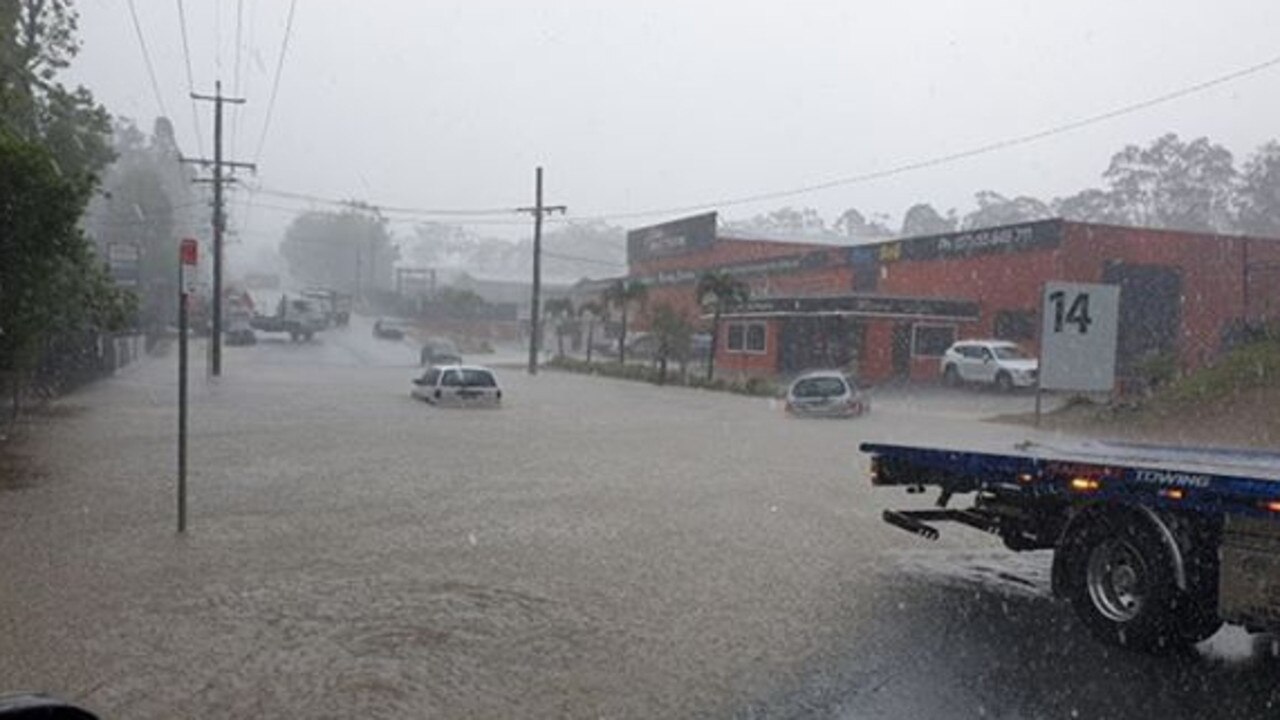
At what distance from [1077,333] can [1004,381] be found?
1262 cm

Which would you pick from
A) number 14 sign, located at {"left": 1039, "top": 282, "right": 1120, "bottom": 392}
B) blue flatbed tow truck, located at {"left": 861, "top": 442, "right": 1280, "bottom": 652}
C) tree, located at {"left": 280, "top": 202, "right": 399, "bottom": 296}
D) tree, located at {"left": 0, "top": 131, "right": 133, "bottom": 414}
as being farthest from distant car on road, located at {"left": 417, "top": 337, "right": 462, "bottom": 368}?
tree, located at {"left": 280, "top": 202, "right": 399, "bottom": 296}

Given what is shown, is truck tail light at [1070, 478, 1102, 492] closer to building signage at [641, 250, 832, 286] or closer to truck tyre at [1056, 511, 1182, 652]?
truck tyre at [1056, 511, 1182, 652]

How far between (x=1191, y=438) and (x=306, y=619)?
21.2 m

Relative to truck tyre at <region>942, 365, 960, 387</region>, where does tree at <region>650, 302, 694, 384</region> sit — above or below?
above

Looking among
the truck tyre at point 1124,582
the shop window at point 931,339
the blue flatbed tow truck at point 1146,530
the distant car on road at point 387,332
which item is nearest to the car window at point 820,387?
the shop window at point 931,339

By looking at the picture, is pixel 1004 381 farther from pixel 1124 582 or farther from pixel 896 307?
pixel 1124 582

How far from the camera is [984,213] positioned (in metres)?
147

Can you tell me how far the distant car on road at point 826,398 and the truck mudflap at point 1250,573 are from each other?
23534 millimetres

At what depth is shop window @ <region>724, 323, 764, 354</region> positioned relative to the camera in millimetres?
53625

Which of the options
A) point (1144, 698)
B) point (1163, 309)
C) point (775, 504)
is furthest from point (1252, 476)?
point (1163, 309)

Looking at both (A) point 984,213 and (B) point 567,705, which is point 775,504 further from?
(A) point 984,213

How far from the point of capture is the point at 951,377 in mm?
41594

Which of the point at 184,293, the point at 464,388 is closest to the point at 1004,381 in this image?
the point at 464,388

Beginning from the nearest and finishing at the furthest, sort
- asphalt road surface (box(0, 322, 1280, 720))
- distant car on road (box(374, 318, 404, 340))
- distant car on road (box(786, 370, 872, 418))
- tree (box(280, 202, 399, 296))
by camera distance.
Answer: asphalt road surface (box(0, 322, 1280, 720)) < distant car on road (box(786, 370, 872, 418)) < distant car on road (box(374, 318, 404, 340)) < tree (box(280, 202, 399, 296))
